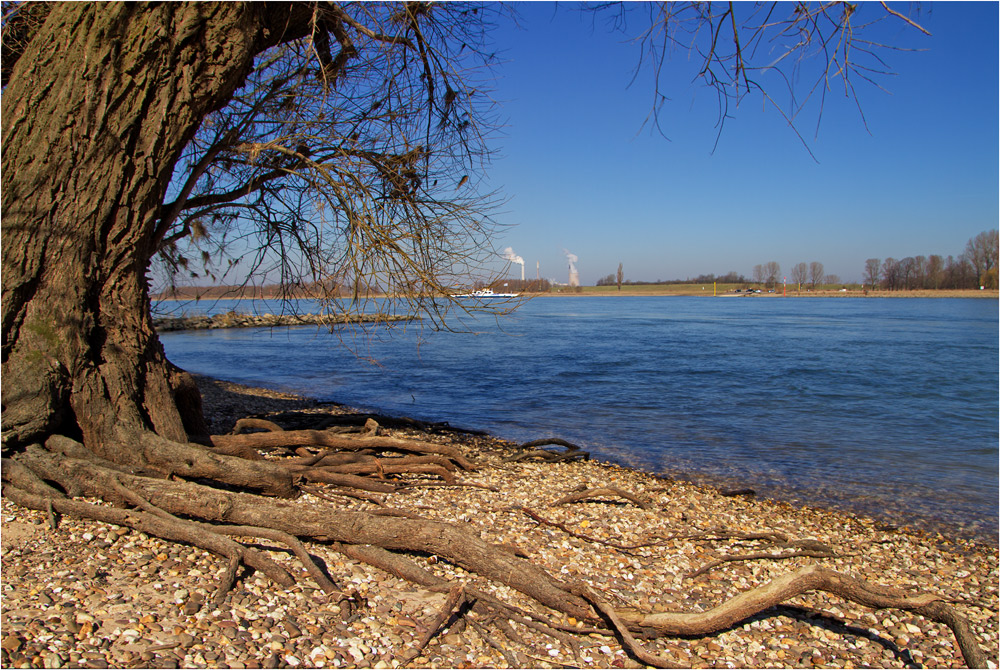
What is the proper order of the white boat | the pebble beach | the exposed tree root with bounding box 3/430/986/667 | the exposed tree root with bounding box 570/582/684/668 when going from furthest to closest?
the white boat < the exposed tree root with bounding box 3/430/986/667 < the exposed tree root with bounding box 570/582/684/668 < the pebble beach

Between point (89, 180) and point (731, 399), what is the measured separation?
14.6 meters

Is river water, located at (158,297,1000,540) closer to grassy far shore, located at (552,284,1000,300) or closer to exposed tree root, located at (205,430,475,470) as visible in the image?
exposed tree root, located at (205,430,475,470)

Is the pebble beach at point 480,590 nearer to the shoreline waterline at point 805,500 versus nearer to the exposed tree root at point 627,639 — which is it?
the exposed tree root at point 627,639

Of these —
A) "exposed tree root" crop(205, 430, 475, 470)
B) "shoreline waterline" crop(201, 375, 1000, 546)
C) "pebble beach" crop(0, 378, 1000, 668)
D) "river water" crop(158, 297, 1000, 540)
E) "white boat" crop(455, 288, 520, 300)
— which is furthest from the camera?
"river water" crop(158, 297, 1000, 540)

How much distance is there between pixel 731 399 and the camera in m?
15.8

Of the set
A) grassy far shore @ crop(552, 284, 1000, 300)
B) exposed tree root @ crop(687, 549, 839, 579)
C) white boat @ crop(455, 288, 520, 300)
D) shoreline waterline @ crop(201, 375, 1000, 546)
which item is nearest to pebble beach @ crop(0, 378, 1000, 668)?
exposed tree root @ crop(687, 549, 839, 579)

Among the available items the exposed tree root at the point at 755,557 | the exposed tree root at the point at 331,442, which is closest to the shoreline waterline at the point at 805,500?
the exposed tree root at the point at 755,557

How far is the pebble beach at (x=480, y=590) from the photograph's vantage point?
3086 mm

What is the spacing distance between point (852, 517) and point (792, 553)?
235 cm

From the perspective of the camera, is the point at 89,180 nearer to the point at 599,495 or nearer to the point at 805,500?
the point at 599,495

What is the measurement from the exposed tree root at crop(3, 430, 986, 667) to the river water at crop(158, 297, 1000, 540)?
70.0 inches

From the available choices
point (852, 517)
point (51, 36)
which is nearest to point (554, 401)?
point (852, 517)

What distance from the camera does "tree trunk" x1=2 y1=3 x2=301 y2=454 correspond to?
4918mm

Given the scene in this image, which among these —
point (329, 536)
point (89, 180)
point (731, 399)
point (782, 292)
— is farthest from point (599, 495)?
point (782, 292)
